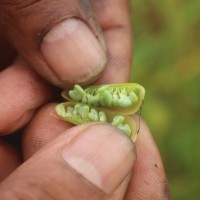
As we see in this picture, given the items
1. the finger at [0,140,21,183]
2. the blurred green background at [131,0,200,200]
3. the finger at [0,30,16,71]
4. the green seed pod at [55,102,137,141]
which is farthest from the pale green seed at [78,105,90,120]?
the blurred green background at [131,0,200,200]

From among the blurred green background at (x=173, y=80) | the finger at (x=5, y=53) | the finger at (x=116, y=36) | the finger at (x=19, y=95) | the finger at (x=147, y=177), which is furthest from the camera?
the blurred green background at (x=173, y=80)

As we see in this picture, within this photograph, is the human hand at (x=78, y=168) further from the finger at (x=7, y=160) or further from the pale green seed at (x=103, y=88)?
the finger at (x=7, y=160)

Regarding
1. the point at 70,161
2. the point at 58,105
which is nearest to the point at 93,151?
the point at 70,161

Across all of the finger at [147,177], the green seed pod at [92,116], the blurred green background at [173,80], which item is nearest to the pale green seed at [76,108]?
the green seed pod at [92,116]

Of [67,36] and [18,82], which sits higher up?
[67,36]

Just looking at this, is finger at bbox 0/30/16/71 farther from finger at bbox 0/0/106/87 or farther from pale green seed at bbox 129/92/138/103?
pale green seed at bbox 129/92/138/103

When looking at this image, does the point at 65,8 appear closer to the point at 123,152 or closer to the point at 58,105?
the point at 58,105
